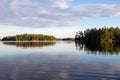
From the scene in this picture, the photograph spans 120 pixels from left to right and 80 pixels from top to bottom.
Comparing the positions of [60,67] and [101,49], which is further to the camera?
[101,49]

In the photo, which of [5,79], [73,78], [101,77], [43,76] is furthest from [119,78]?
[5,79]

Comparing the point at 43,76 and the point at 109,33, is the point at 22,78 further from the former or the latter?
the point at 109,33

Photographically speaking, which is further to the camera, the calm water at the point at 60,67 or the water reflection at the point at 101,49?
the water reflection at the point at 101,49

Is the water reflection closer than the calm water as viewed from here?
No

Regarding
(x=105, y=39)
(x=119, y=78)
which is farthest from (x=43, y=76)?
(x=105, y=39)

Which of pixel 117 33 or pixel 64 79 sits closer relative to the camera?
pixel 64 79

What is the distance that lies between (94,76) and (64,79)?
11.4 feet

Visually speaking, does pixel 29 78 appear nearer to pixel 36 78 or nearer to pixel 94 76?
pixel 36 78

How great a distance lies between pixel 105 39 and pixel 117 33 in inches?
460

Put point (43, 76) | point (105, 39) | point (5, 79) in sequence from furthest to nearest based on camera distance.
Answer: point (105, 39), point (43, 76), point (5, 79)

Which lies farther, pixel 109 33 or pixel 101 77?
pixel 109 33

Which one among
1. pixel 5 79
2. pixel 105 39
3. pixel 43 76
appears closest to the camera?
pixel 5 79

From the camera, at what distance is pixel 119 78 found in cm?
2192

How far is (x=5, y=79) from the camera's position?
21.5 m
